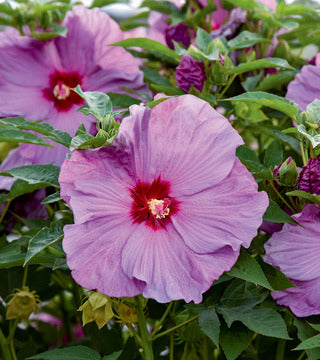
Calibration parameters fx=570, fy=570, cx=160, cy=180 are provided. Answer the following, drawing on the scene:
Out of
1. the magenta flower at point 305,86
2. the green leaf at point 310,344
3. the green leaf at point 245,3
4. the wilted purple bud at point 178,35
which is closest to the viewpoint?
the green leaf at point 310,344

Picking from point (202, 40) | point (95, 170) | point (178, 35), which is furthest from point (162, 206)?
point (178, 35)

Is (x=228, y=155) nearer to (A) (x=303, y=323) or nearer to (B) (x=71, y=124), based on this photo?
(A) (x=303, y=323)

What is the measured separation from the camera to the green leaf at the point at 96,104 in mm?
737

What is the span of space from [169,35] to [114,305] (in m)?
0.65

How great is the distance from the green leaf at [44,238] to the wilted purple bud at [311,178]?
1.05ft

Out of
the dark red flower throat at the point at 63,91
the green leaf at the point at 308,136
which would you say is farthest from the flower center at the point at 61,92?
the green leaf at the point at 308,136

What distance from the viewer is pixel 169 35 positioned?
124 cm

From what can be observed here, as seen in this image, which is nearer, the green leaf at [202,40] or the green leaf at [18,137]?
Answer: the green leaf at [18,137]

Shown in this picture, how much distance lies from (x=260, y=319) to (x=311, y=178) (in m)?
0.19

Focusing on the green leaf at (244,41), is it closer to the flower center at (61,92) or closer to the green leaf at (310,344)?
the flower center at (61,92)

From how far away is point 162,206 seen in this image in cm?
75

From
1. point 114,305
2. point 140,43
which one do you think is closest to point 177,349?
point 114,305

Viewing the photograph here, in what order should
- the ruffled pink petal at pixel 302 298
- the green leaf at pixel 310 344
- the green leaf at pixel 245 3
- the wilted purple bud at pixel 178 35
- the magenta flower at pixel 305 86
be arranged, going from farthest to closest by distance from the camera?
the wilted purple bud at pixel 178 35, the green leaf at pixel 245 3, the magenta flower at pixel 305 86, the ruffled pink petal at pixel 302 298, the green leaf at pixel 310 344

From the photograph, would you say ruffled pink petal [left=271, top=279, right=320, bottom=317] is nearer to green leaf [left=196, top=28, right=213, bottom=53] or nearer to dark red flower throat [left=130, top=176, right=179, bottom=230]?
dark red flower throat [left=130, top=176, right=179, bottom=230]
